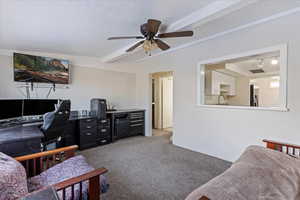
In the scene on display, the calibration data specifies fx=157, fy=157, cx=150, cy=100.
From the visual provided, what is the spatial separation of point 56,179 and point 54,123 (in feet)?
3.86

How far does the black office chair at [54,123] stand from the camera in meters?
2.45

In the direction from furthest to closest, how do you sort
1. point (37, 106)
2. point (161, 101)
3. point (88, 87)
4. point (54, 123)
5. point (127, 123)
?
point (161, 101)
point (127, 123)
point (88, 87)
point (37, 106)
point (54, 123)

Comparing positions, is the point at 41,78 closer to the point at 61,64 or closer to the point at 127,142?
the point at 61,64

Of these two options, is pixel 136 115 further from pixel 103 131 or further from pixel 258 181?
pixel 258 181

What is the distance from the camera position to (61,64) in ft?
12.6

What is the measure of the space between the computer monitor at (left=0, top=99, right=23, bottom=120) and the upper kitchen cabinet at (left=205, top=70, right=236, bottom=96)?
14.0 feet

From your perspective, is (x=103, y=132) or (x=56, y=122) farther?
(x=103, y=132)

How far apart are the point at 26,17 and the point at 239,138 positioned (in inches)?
154

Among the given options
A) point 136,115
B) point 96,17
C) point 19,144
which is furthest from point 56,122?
point 136,115

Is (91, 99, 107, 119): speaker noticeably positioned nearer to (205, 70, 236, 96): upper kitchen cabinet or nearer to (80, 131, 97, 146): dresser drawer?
(80, 131, 97, 146): dresser drawer

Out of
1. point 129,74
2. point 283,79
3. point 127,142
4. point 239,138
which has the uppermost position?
point 129,74

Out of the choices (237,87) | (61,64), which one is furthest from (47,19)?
(237,87)

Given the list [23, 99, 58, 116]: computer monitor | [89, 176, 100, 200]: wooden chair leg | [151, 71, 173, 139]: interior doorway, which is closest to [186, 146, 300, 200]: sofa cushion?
[89, 176, 100, 200]: wooden chair leg

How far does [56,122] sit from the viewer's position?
2521 millimetres
